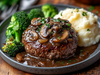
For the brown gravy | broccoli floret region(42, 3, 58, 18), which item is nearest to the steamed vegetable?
the brown gravy

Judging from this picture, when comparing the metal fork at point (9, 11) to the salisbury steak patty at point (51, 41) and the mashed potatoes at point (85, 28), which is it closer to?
the salisbury steak patty at point (51, 41)

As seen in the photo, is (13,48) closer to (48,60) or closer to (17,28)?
(17,28)

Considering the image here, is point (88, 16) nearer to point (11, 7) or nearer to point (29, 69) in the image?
point (29, 69)

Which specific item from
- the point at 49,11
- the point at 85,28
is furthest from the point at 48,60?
the point at 49,11

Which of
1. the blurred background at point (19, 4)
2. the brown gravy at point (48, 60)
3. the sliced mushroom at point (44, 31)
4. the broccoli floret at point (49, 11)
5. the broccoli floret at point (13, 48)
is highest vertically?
the blurred background at point (19, 4)

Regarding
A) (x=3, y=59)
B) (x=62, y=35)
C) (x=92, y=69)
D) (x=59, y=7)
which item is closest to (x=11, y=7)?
(x=59, y=7)

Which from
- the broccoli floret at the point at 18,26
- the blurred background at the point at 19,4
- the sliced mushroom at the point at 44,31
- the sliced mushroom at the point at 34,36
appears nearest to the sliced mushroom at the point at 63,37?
the sliced mushroom at the point at 44,31
